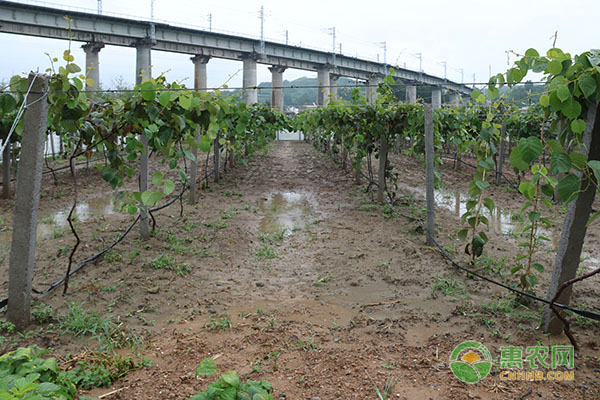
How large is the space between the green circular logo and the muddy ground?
0.05 m

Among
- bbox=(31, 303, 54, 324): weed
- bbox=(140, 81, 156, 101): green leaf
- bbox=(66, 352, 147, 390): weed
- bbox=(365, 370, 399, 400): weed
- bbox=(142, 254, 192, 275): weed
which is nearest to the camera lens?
bbox=(365, 370, 399, 400): weed

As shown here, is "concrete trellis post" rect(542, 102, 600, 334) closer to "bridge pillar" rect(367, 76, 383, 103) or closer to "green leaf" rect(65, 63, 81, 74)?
"bridge pillar" rect(367, 76, 383, 103)

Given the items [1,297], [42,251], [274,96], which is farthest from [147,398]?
[274,96]

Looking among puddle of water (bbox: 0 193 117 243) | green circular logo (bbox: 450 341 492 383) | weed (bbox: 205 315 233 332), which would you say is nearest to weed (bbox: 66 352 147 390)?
weed (bbox: 205 315 233 332)

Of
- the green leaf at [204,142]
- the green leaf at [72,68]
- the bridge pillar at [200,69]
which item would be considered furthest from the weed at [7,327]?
the bridge pillar at [200,69]

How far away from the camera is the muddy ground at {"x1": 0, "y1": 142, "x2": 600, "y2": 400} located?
259cm

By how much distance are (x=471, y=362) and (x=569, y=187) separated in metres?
1.25

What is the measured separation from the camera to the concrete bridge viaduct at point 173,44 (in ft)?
71.4

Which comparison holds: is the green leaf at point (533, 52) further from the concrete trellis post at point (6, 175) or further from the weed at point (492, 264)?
the concrete trellis post at point (6, 175)

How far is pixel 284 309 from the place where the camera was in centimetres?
379

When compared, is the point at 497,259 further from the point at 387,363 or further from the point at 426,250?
the point at 387,363

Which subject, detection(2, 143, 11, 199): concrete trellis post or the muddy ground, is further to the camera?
detection(2, 143, 11, 199): concrete trellis post

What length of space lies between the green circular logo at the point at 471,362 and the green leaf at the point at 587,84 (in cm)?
174

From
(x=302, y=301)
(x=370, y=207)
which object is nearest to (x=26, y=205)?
(x=302, y=301)
